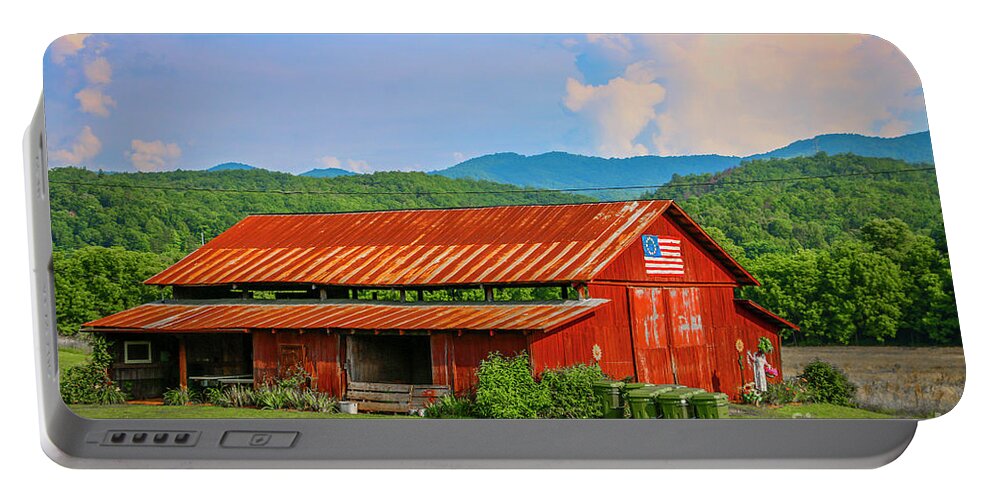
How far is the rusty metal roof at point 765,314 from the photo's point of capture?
436 inches

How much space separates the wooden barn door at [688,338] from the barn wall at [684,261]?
0.19 metres

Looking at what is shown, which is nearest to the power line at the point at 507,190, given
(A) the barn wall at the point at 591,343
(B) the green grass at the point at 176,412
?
(A) the barn wall at the point at 591,343

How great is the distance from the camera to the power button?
10.7 meters

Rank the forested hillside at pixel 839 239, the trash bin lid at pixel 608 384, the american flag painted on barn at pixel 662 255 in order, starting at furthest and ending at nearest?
the american flag painted on barn at pixel 662 255 < the trash bin lid at pixel 608 384 < the forested hillside at pixel 839 239

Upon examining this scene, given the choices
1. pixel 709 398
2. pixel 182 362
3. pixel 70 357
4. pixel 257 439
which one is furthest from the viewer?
pixel 182 362

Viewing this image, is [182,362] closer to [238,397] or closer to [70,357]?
[238,397]

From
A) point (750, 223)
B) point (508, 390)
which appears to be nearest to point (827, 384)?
point (750, 223)

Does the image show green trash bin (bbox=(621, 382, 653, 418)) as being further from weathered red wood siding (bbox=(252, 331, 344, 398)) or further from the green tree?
the green tree

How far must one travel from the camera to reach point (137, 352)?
1178 centimetres

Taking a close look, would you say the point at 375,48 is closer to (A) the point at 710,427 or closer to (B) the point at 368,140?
(B) the point at 368,140

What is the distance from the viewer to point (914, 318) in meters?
10.6

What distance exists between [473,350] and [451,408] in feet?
1.83

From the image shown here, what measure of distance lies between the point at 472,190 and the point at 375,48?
1.47m

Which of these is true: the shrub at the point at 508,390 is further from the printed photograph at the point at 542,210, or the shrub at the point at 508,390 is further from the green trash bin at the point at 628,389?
the green trash bin at the point at 628,389
